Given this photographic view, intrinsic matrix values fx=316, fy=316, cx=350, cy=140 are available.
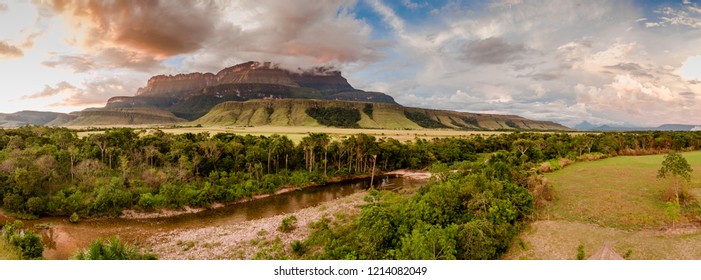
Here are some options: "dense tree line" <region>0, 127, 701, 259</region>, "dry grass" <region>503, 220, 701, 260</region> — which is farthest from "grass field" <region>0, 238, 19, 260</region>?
"dry grass" <region>503, 220, 701, 260</region>

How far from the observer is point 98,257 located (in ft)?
33.4

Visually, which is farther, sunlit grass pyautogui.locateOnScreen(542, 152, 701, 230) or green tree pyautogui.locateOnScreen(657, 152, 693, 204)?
sunlit grass pyautogui.locateOnScreen(542, 152, 701, 230)

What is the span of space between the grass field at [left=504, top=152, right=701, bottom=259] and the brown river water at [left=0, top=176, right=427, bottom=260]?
70.6ft

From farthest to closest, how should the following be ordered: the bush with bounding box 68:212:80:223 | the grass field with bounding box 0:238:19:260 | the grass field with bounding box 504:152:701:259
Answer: the bush with bounding box 68:212:80:223
the grass field with bounding box 0:238:19:260
the grass field with bounding box 504:152:701:259

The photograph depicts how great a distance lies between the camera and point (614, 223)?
15.1 metres

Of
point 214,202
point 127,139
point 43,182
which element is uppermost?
point 127,139

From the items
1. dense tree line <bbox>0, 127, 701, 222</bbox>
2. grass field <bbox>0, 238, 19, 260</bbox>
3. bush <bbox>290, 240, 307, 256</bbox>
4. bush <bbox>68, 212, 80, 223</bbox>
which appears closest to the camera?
grass field <bbox>0, 238, 19, 260</bbox>

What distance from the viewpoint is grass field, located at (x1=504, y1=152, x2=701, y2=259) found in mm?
12234

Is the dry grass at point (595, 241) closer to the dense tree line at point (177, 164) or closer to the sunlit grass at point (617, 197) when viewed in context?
the sunlit grass at point (617, 197)

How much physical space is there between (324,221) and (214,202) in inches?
589

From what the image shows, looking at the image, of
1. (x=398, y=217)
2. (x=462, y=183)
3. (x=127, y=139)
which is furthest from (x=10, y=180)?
(x=462, y=183)

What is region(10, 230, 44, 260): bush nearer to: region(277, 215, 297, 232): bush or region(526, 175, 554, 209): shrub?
region(277, 215, 297, 232): bush

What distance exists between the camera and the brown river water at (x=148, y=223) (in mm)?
21717
